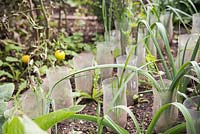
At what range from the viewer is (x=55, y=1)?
2.63m

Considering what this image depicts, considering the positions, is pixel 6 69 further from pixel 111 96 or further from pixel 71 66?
pixel 111 96

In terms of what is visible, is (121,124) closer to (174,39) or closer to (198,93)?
(198,93)

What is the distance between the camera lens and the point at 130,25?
2434mm

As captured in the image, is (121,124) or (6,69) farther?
(6,69)

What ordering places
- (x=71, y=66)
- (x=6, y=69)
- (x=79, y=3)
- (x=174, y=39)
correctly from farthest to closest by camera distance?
(x=79, y=3) → (x=174, y=39) → (x=6, y=69) → (x=71, y=66)

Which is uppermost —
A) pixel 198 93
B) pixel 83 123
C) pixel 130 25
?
pixel 130 25

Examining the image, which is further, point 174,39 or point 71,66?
point 174,39

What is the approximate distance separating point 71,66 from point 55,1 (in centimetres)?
56

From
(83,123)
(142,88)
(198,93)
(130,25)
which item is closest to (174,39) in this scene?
(130,25)

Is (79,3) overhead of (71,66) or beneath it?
overhead

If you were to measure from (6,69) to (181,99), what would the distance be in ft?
3.88

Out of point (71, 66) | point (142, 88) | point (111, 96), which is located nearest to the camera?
point (111, 96)

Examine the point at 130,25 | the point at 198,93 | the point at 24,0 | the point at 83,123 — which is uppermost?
the point at 24,0

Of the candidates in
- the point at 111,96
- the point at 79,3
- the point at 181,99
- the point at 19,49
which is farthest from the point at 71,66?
the point at 79,3
